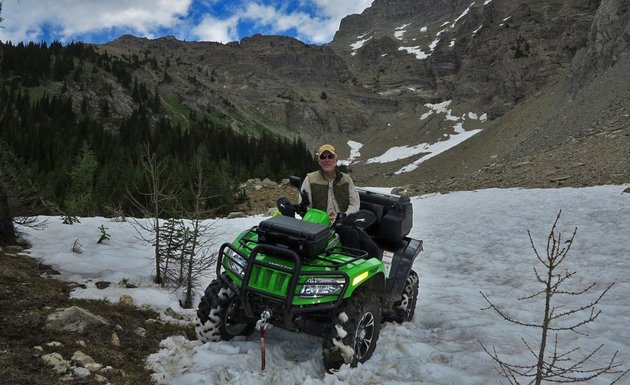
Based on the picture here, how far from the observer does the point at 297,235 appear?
191 inches

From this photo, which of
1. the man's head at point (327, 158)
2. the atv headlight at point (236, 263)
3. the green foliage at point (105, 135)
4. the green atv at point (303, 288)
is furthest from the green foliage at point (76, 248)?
the green foliage at point (105, 135)

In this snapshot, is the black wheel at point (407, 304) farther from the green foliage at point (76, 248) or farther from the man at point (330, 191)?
the green foliage at point (76, 248)

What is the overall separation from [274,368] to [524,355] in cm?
336

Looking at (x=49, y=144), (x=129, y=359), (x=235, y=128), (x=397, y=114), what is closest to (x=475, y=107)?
(x=397, y=114)

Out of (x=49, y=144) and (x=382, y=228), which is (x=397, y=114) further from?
(x=382, y=228)

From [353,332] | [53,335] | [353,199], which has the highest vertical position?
[353,199]

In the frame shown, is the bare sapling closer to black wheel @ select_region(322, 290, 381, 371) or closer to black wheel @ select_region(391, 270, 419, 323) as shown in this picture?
black wheel @ select_region(391, 270, 419, 323)

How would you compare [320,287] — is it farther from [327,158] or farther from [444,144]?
[444,144]

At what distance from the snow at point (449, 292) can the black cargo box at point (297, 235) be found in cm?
132

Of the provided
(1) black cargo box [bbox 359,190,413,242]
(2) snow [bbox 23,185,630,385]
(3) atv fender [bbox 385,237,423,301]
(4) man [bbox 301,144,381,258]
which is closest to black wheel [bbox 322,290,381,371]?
(2) snow [bbox 23,185,630,385]

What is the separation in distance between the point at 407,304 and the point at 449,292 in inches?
95.3

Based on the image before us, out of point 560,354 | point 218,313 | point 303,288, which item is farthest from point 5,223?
point 560,354

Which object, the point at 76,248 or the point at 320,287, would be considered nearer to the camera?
the point at 320,287

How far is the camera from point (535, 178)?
73.7ft
